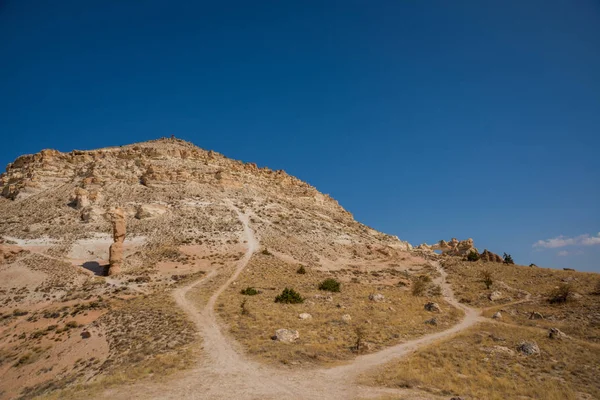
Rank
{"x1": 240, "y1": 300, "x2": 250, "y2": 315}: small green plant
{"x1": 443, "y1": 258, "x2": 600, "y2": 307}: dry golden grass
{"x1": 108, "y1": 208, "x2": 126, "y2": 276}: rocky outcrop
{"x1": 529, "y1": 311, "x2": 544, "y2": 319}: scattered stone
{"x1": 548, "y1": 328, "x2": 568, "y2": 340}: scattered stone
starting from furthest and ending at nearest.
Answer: {"x1": 108, "y1": 208, "x2": 126, "y2": 276}: rocky outcrop < {"x1": 443, "y1": 258, "x2": 600, "y2": 307}: dry golden grass < {"x1": 529, "y1": 311, "x2": 544, "y2": 319}: scattered stone < {"x1": 240, "y1": 300, "x2": 250, "y2": 315}: small green plant < {"x1": 548, "y1": 328, "x2": 568, "y2": 340}: scattered stone

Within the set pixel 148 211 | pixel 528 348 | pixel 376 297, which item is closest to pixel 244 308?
pixel 376 297

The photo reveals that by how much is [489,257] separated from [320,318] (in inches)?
1602

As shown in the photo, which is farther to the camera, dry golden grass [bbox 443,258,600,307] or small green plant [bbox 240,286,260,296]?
dry golden grass [bbox 443,258,600,307]

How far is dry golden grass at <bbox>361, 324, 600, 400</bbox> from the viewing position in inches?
488

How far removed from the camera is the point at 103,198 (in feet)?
173

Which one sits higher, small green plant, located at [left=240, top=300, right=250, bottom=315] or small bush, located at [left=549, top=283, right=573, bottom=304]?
small bush, located at [left=549, top=283, right=573, bottom=304]

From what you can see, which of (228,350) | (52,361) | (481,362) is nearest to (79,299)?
(52,361)

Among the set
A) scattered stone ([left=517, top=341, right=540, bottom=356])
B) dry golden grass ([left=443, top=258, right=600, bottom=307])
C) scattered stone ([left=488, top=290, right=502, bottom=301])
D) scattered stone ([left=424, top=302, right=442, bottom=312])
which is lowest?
scattered stone ([left=517, top=341, right=540, bottom=356])

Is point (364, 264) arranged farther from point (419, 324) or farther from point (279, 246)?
point (419, 324)

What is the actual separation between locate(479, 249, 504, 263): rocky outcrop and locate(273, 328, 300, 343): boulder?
44.4 metres

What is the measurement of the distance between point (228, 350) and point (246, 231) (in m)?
34.7

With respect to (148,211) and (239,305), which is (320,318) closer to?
(239,305)

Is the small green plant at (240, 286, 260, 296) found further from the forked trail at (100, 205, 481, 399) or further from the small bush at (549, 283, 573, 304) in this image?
the small bush at (549, 283, 573, 304)

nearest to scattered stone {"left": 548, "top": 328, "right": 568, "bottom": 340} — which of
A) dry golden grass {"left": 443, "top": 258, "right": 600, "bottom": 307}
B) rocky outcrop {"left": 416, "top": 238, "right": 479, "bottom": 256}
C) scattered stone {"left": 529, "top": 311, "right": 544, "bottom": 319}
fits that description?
scattered stone {"left": 529, "top": 311, "right": 544, "bottom": 319}
